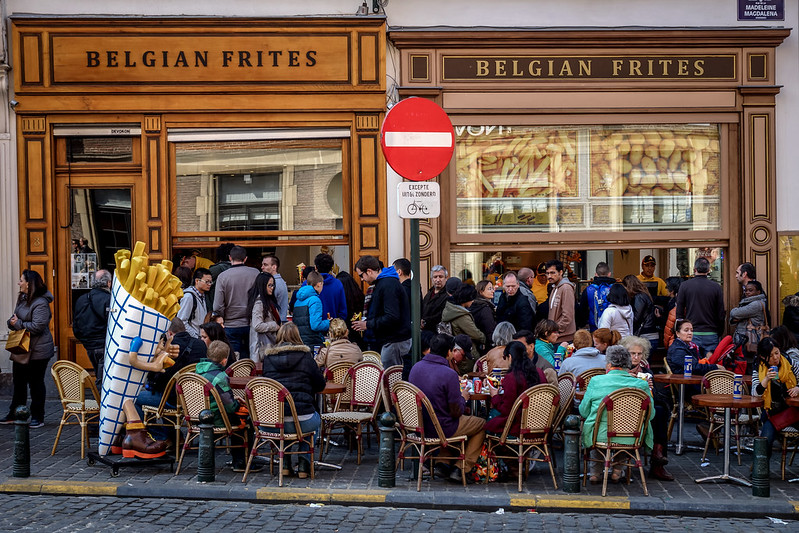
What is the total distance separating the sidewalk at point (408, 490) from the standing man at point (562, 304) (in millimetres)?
3046

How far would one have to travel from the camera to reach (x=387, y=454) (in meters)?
8.76

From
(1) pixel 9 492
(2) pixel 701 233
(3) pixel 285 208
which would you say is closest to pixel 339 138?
(3) pixel 285 208

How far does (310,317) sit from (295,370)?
2.78 meters

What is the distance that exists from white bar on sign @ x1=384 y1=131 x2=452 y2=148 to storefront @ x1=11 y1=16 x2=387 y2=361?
451 cm

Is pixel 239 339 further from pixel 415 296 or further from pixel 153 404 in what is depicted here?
pixel 415 296

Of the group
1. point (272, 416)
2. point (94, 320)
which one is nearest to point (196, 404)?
point (272, 416)

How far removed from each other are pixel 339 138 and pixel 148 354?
5.17 metres

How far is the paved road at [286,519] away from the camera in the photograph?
7676 millimetres

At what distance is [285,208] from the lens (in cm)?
1378

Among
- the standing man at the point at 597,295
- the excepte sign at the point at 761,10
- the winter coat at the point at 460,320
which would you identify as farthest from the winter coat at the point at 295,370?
the excepte sign at the point at 761,10

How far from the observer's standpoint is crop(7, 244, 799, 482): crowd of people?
9.11 metres

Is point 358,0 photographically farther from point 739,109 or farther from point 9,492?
point 9,492

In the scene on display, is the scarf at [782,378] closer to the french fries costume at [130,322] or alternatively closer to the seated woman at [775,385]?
the seated woman at [775,385]

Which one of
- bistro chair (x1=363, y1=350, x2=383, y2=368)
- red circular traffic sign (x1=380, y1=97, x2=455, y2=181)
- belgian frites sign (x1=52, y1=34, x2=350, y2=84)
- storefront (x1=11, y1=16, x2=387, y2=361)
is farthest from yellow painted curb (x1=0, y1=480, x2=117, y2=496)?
belgian frites sign (x1=52, y1=34, x2=350, y2=84)
